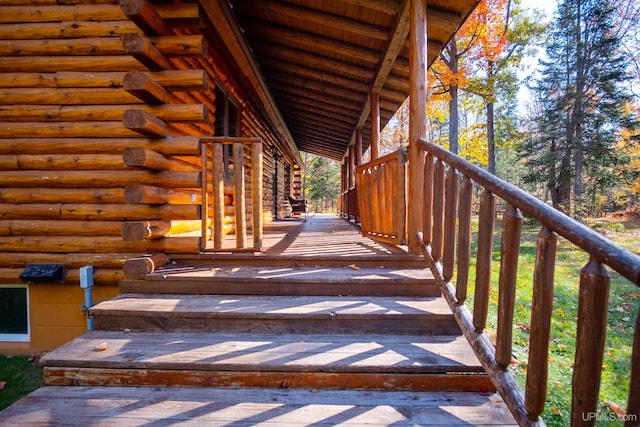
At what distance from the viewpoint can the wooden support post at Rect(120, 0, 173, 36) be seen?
273cm

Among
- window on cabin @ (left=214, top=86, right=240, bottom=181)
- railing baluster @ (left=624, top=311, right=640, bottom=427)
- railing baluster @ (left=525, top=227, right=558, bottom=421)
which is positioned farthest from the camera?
window on cabin @ (left=214, top=86, right=240, bottom=181)

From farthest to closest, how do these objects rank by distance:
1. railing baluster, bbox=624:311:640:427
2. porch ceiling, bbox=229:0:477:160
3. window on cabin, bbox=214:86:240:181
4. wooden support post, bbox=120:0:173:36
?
window on cabin, bbox=214:86:240:181 → porch ceiling, bbox=229:0:477:160 → wooden support post, bbox=120:0:173:36 → railing baluster, bbox=624:311:640:427

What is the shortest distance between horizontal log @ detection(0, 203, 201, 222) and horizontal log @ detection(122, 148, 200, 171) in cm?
44

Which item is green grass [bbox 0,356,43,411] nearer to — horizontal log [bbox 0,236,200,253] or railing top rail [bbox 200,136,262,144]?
horizontal log [bbox 0,236,200,253]

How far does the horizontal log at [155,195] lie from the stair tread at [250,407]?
4.98 ft

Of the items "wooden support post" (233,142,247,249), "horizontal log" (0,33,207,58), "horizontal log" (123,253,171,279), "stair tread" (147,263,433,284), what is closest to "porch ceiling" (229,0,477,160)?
"horizontal log" (0,33,207,58)

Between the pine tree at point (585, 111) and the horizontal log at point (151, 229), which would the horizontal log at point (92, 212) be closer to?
the horizontal log at point (151, 229)

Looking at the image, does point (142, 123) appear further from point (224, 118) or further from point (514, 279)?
point (514, 279)

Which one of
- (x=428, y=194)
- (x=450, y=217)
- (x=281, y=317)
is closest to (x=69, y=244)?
(x=281, y=317)

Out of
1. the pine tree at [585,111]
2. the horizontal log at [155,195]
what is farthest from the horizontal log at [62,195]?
the pine tree at [585,111]

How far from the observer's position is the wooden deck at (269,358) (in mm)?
1745

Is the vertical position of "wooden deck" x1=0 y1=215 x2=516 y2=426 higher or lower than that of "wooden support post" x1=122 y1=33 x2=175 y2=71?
lower

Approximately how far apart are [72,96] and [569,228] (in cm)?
468

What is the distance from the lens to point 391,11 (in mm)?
3617
